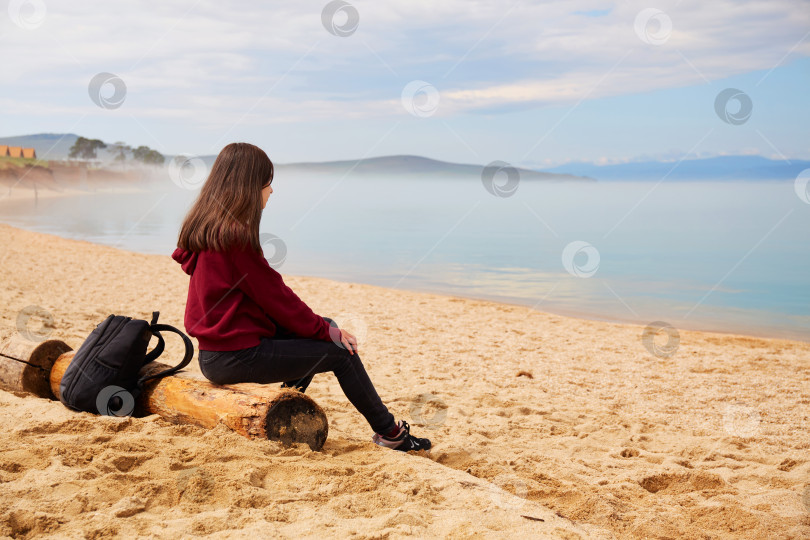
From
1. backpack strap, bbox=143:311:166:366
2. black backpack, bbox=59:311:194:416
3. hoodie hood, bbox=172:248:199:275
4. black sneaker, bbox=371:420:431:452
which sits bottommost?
black backpack, bbox=59:311:194:416

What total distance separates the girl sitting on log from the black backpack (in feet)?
1.31

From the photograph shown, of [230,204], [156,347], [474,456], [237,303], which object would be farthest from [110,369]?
[474,456]

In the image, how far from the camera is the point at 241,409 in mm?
3393

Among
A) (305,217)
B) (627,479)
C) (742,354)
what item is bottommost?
(627,479)

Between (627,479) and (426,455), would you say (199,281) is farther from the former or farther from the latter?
(627,479)

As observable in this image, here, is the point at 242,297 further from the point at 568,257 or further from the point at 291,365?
the point at 568,257

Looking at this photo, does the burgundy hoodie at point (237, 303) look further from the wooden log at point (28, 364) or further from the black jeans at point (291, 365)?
the wooden log at point (28, 364)

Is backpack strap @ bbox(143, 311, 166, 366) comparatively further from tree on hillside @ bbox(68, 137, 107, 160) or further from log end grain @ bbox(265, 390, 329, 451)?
tree on hillside @ bbox(68, 137, 107, 160)

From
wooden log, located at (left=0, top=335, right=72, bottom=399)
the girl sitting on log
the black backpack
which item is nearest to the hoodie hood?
the girl sitting on log

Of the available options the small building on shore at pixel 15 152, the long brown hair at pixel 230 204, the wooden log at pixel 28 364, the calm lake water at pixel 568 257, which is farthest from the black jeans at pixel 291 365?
the small building on shore at pixel 15 152

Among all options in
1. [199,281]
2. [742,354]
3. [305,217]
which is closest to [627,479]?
[199,281]

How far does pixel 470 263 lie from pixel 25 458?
15051mm

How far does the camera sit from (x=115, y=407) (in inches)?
148

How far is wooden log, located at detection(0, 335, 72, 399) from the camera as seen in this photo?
424 centimetres
